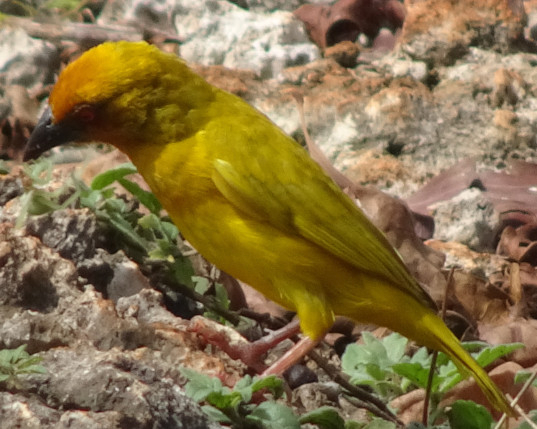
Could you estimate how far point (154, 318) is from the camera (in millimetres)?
3611

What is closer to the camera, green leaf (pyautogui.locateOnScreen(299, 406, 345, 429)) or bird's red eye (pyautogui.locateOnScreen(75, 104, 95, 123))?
green leaf (pyautogui.locateOnScreen(299, 406, 345, 429))

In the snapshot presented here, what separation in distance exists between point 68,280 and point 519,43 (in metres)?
4.10

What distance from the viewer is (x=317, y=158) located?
5.00 m

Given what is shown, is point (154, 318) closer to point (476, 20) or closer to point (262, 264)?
point (262, 264)

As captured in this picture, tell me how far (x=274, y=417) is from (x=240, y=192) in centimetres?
95

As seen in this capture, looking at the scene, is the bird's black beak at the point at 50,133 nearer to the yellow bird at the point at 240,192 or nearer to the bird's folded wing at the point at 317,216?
the yellow bird at the point at 240,192

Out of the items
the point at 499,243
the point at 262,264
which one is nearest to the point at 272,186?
the point at 262,264

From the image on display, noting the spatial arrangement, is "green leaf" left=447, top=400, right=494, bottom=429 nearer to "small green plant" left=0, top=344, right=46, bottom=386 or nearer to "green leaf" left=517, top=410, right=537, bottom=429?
"green leaf" left=517, top=410, right=537, bottom=429

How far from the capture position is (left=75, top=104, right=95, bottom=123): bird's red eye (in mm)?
3430

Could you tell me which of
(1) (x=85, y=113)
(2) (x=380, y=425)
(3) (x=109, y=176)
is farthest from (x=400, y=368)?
(3) (x=109, y=176)

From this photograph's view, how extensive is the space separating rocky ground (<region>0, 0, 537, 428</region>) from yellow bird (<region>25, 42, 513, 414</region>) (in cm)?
33

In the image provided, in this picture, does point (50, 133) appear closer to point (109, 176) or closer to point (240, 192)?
point (109, 176)

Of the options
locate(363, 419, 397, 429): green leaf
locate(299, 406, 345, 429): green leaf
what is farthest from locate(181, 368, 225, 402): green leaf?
locate(363, 419, 397, 429): green leaf

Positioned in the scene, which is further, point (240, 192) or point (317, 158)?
point (317, 158)
